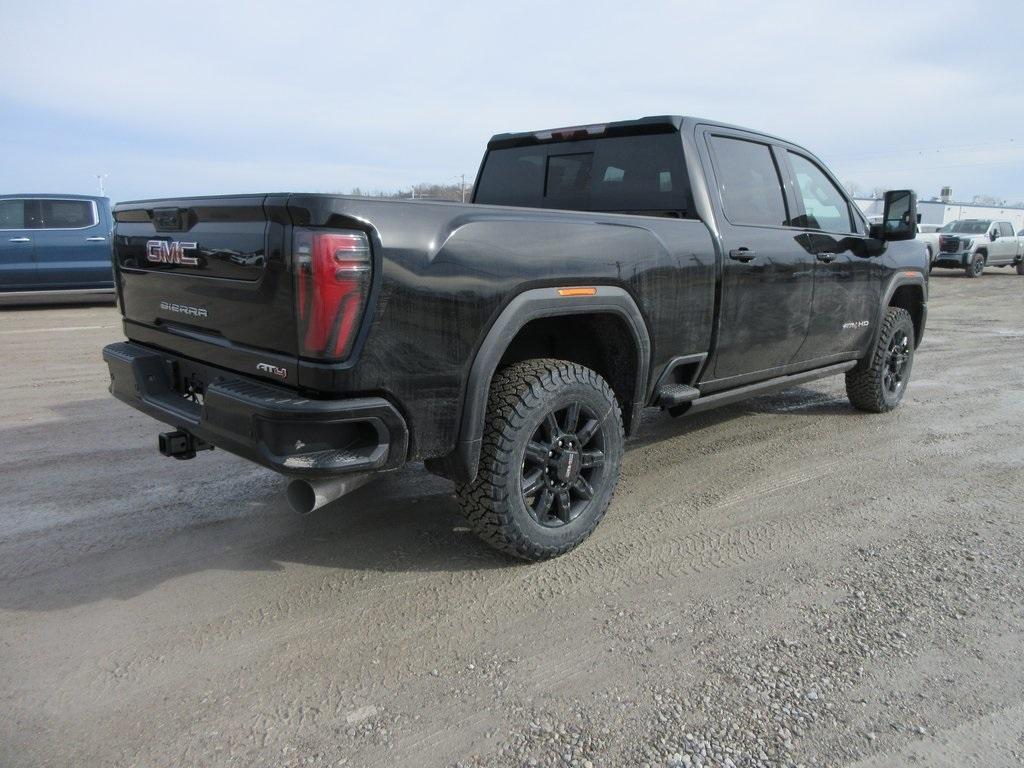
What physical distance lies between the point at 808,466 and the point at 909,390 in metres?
2.81

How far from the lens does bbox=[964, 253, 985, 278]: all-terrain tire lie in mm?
21484

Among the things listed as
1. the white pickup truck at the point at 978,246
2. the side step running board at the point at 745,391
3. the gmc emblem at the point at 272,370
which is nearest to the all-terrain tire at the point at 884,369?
the side step running board at the point at 745,391

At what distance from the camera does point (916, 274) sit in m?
5.91

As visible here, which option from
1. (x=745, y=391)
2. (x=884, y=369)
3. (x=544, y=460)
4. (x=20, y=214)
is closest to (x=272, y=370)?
(x=544, y=460)

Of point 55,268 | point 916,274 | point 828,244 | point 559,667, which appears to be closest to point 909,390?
point 916,274

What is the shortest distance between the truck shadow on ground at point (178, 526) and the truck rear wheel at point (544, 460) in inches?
10.5

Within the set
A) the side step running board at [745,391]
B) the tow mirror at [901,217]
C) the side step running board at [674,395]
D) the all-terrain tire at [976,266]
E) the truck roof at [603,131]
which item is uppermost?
the truck roof at [603,131]

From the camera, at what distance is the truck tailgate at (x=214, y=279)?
2.64 m

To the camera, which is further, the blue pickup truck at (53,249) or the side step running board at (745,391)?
the blue pickup truck at (53,249)

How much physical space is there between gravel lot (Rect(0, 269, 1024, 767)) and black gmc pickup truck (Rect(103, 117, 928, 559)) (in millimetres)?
484

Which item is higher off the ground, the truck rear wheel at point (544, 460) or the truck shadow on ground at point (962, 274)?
the truck rear wheel at point (544, 460)

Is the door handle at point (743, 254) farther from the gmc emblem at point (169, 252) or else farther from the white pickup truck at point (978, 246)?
the white pickup truck at point (978, 246)

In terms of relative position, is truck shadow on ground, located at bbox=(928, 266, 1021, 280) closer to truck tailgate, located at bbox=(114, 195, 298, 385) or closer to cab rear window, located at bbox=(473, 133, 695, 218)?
cab rear window, located at bbox=(473, 133, 695, 218)

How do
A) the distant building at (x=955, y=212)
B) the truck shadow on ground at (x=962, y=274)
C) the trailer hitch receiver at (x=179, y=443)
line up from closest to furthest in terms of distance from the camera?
the trailer hitch receiver at (x=179, y=443), the truck shadow on ground at (x=962, y=274), the distant building at (x=955, y=212)
